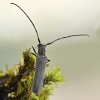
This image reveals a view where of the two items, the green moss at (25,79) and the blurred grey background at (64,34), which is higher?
the blurred grey background at (64,34)

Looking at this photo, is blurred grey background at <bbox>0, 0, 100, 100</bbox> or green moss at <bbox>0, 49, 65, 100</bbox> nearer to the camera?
green moss at <bbox>0, 49, 65, 100</bbox>

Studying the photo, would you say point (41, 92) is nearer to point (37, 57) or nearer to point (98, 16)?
point (37, 57)

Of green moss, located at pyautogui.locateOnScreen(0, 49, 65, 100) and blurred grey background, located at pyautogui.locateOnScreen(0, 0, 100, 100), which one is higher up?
blurred grey background, located at pyautogui.locateOnScreen(0, 0, 100, 100)

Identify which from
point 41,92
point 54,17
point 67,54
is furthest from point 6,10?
point 41,92

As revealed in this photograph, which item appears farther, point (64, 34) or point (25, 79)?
point (64, 34)

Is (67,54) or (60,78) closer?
(60,78)

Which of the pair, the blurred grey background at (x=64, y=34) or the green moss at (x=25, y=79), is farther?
the blurred grey background at (x=64, y=34)

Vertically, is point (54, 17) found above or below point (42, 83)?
above

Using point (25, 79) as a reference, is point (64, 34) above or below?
above
